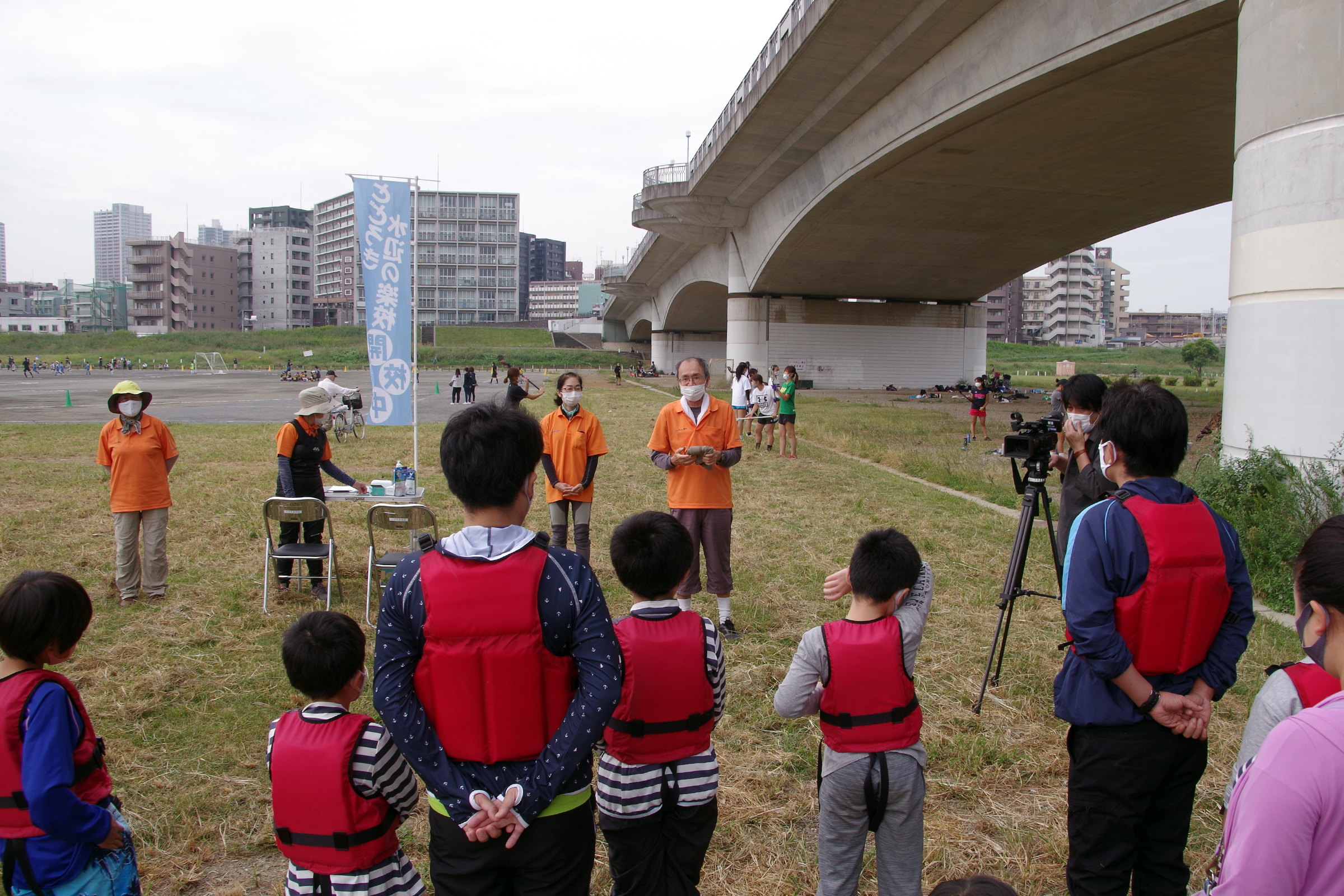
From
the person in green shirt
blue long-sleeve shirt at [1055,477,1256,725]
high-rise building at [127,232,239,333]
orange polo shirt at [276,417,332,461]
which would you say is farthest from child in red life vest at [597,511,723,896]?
high-rise building at [127,232,239,333]

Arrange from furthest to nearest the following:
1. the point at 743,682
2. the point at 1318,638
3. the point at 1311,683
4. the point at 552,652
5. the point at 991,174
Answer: the point at 991,174
the point at 743,682
the point at 552,652
the point at 1311,683
the point at 1318,638

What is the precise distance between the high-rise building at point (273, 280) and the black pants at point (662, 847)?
11812 cm

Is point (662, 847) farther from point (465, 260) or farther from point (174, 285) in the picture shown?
point (465, 260)

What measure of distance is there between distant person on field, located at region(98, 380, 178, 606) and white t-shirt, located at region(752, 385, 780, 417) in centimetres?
1174

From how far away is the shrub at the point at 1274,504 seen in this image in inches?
253

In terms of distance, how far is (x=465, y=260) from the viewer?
117 meters

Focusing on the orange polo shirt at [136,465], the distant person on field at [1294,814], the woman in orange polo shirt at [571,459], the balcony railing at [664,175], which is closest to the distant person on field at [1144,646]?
the distant person on field at [1294,814]

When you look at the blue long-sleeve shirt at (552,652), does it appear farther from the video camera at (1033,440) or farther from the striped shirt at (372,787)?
the video camera at (1033,440)

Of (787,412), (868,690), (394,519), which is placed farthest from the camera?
(787,412)

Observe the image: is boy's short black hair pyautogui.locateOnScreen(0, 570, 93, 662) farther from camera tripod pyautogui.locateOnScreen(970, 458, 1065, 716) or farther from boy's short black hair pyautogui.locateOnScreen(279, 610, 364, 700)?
camera tripod pyautogui.locateOnScreen(970, 458, 1065, 716)

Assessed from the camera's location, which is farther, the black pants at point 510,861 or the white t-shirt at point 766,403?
the white t-shirt at point 766,403

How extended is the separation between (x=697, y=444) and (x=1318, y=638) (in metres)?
4.18

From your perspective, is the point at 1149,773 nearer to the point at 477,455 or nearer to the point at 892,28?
the point at 477,455

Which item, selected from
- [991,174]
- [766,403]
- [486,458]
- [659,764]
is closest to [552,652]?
[486,458]
